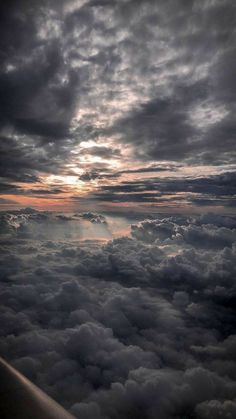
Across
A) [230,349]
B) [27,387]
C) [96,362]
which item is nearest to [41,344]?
[96,362]

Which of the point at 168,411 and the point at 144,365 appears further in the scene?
the point at 144,365

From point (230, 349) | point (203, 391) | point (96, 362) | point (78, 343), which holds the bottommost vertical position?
point (230, 349)

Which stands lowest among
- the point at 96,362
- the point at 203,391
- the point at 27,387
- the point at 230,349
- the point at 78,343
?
the point at 230,349

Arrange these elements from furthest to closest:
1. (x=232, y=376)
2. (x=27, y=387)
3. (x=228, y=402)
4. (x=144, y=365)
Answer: (x=232, y=376) → (x=144, y=365) → (x=228, y=402) → (x=27, y=387)

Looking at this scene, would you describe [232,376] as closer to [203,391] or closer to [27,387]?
[203,391]

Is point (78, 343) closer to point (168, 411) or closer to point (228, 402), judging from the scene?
point (168, 411)

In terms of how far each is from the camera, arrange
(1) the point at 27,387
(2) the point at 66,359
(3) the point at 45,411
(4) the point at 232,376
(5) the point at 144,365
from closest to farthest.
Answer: (3) the point at 45,411 → (1) the point at 27,387 → (2) the point at 66,359 → (5) the point at 144,365 → (4) the point at 232,376

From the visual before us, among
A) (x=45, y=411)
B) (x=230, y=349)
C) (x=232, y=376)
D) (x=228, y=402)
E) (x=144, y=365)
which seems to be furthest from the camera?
(x=230, y=349)

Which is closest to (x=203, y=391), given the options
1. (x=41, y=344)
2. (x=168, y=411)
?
(x=168, y=411)

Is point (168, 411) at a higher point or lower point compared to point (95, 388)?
lower
